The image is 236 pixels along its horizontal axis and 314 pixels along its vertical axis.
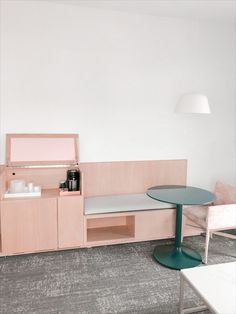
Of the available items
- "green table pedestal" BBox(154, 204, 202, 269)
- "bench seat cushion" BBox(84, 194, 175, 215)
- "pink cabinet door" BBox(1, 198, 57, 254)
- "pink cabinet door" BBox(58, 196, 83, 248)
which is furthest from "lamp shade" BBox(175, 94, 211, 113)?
"pink cabinet door" BBox(1, 198, 57, 254)

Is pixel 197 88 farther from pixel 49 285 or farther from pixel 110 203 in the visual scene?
pixel 49 285

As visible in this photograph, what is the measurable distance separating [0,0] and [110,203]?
8.47ft

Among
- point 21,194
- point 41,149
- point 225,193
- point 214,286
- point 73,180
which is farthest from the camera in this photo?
point 225,193

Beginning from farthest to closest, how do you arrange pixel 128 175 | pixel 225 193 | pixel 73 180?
pixel 128 175, pixel 225 193, pixel 73 180

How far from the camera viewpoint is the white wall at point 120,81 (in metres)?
3.24

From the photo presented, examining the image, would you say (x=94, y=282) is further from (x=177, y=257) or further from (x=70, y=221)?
(x=177, y=257)

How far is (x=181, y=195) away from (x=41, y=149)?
5.61ft

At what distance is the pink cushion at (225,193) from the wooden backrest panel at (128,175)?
480mm

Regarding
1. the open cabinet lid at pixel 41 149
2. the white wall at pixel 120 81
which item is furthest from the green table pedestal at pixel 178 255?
the open cabinet lid at pixel 41 149

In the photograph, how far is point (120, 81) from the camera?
3541mm

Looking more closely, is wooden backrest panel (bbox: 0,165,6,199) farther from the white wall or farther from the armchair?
the armchair

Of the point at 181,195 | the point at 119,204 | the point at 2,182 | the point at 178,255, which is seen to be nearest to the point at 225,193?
the point at 181,195

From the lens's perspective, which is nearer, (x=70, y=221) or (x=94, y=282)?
(x=94, y=282)

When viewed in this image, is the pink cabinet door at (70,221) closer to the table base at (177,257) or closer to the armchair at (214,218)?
the table base at (177,257)
